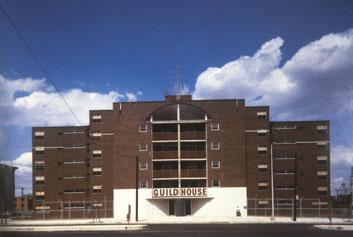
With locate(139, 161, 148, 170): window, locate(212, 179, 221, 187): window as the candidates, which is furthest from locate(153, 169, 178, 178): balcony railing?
locate(212, 179, 221, 187): window

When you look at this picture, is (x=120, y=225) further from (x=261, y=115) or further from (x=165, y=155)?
(x=261, y=115)

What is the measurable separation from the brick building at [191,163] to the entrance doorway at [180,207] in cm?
14

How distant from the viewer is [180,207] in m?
76.3

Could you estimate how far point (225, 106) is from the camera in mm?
77438

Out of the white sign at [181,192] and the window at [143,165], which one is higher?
the window at [143,165]

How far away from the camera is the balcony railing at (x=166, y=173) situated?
75625mm

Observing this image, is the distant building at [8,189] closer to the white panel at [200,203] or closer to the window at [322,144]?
the white panel at [200,203]

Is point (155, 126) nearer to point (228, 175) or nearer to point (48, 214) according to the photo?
point (228, 175)

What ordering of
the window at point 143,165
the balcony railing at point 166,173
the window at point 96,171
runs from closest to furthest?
the balcony railing at point 166,173 < the window at point 143,165 < the window at point 96,171

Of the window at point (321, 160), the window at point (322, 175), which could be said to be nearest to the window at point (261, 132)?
the window at point (321, 160)

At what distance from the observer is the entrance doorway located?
7625 centimetres

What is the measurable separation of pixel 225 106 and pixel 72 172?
79.9 ft

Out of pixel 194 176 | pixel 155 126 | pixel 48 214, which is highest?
pixel 155 126

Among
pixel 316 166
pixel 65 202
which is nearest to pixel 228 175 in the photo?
pixel 316 166
